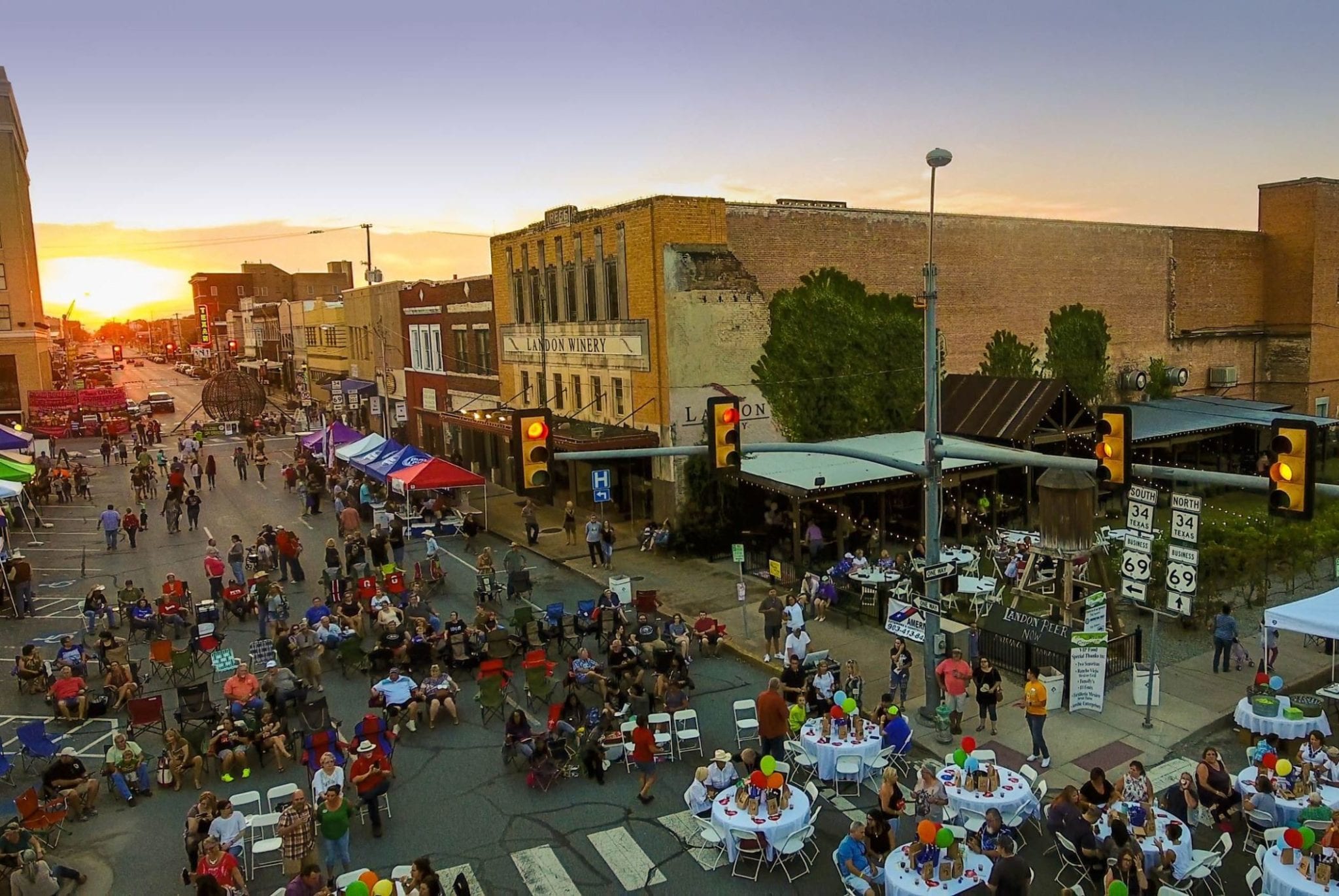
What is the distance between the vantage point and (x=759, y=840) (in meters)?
11.5

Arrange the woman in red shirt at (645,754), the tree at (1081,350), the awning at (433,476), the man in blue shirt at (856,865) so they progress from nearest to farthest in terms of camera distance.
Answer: the man in blue shirt at (856,865) → the woman in red shirt at (645,754) → the awning at (433,476) → the tree at (1081,350)

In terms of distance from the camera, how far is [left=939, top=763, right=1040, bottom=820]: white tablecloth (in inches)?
469

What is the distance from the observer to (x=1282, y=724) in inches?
562

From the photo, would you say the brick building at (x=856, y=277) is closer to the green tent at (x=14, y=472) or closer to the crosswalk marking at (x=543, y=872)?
the green tent at (x=14, y=472)

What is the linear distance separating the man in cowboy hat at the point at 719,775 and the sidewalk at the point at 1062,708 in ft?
13.1

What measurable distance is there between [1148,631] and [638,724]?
462 inches

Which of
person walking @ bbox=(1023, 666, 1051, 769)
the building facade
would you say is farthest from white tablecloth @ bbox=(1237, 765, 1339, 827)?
the building facade

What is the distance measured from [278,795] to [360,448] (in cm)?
2559

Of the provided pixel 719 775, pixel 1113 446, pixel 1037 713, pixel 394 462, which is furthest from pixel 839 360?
pixel 1113 446

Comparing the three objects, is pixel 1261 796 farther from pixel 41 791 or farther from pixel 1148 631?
pixel 41 791

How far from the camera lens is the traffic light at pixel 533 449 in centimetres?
1151

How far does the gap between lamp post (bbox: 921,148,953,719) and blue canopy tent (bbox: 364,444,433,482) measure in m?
21.1

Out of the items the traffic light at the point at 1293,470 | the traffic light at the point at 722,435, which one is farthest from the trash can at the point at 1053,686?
the traffic light at the point at 1293,470

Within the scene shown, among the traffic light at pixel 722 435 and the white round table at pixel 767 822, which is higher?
the traffic light at pixel 722 435
